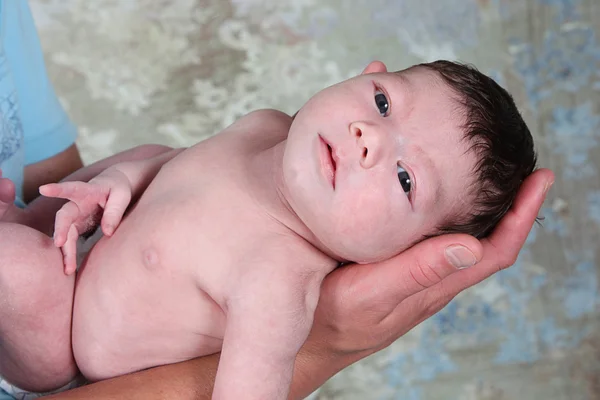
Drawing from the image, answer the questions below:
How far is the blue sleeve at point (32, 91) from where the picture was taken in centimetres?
124

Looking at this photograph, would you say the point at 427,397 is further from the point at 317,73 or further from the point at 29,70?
the point at 29,70

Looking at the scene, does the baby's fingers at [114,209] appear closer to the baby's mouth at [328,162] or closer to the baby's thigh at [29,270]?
the baby's thigh at [29,270]

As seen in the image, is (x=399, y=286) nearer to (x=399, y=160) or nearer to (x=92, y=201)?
(x=399, y=160)

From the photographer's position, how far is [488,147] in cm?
104

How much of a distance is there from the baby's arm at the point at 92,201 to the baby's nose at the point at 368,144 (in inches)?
14.6

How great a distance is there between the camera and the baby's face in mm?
992

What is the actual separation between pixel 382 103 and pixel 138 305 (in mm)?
450

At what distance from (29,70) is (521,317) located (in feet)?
4.43

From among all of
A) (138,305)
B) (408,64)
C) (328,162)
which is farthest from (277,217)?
(408,64)

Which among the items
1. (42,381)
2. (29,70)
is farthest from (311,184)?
(29,70)

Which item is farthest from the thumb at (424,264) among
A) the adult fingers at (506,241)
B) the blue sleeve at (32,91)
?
the blue sleeve at (32,91)

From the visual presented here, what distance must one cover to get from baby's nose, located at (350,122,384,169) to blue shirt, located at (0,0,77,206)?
0.55m

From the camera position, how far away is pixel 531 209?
1.08 metres

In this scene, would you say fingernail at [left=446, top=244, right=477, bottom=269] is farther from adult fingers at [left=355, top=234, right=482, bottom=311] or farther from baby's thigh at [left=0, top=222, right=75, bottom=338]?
baby's thigh at [left=0, top=222, right=75, bottom=338]
